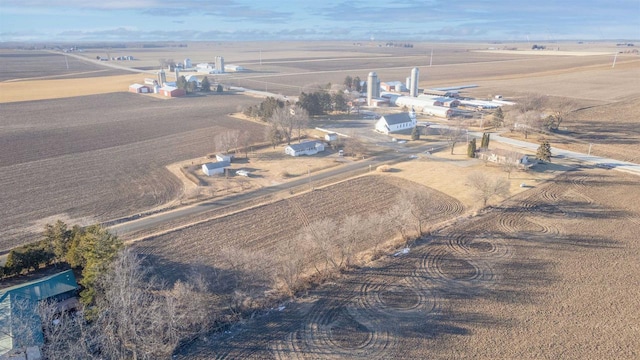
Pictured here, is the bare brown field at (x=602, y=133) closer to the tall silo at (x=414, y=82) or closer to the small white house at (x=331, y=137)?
the small white house at (x=331, y=137)

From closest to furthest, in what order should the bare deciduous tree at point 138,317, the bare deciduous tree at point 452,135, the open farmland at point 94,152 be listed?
1. the bare deciduous tree at point 138,317
2. the open farmland at point 94,152
3. the bare deciduous tree at point 452,135

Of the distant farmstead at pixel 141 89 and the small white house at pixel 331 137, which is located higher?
the distant farmstead at pixel 141 89

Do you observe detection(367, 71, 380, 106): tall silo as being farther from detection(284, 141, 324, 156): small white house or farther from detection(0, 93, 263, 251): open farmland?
detection(284, 141, 324, 156): small white house

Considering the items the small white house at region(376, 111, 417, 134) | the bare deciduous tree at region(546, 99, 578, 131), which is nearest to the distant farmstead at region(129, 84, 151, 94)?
the small white house at region(376, 111, 417, 134)

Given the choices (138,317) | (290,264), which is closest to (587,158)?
(290,264)

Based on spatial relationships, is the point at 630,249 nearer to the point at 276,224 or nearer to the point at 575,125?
the point at 276,224

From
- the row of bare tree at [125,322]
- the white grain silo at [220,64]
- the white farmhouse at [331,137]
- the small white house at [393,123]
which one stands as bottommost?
the row of bare tree at [125,322]

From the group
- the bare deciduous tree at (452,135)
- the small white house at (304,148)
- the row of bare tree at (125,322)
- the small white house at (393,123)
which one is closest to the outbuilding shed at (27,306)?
the row of bare tree at (125,322)
